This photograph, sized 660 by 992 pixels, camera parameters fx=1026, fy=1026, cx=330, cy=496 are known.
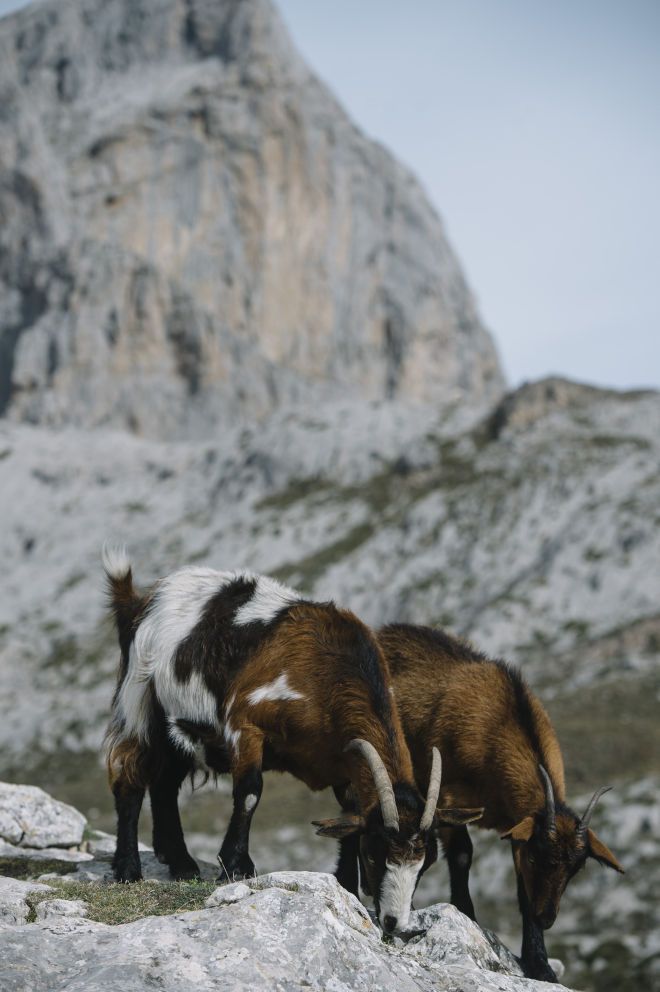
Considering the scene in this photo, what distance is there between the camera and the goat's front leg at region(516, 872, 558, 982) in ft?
26.9

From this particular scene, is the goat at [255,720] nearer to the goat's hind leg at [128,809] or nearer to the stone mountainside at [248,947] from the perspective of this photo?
the goat's hind leg at [128,809]

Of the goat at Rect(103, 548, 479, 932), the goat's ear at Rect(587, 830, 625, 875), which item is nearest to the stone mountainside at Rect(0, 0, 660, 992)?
the goat at Rect(103, 548, 479, 932)

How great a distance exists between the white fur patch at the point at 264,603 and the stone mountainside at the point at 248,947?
7.60 feet

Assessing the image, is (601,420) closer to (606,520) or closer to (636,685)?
(606,520)

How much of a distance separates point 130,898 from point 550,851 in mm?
3296

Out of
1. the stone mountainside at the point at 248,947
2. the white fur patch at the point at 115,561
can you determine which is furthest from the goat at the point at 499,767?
the white fur patch at the point at 115,561

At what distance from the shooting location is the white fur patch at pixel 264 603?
885 centimetres

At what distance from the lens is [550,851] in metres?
8.20

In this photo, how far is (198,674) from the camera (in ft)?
28.7

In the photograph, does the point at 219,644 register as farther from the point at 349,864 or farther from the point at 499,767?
the point at 499,767

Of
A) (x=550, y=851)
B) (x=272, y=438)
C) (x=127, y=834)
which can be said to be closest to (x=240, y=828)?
(x=127, y=834)

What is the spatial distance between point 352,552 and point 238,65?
315 feet

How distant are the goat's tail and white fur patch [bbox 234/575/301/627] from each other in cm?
123

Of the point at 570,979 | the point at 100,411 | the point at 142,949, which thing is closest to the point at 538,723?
the point at 142,949
